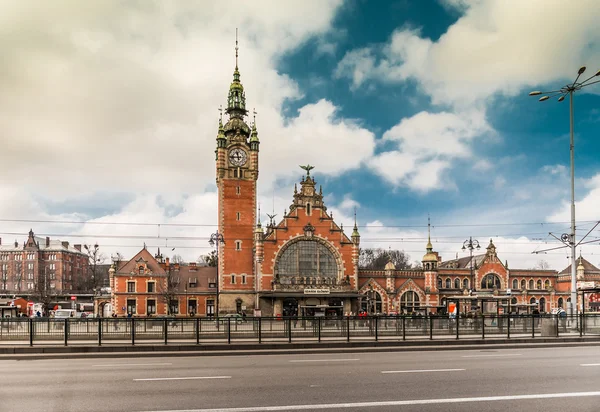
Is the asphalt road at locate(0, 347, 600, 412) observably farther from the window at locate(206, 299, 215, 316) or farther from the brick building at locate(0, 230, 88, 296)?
the brick building at locate(0, 230, 88, 296)

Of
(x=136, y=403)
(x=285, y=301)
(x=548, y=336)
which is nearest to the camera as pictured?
(x=136, y=403)

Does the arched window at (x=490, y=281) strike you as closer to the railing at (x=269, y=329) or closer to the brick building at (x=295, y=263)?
the brick building at (x=295, y=263)

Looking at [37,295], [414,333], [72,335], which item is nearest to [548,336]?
[414,333]

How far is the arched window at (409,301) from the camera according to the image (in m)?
67.2

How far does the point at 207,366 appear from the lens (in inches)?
651

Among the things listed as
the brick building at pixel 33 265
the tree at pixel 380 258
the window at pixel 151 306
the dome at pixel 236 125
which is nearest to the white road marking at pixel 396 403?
the window at pixel 151 306

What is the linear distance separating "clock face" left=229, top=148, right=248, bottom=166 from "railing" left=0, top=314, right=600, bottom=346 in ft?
141

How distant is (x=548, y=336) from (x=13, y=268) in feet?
452

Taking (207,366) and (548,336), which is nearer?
(207,366)

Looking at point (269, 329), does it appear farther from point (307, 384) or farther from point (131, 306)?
point (131, 306)

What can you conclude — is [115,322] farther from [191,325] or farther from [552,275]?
[552,275]

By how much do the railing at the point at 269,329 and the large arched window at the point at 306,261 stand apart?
36537 millimetres

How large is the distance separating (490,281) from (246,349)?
5703 cm

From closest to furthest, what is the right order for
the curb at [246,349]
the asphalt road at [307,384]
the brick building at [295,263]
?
1. the asphalt road at [307,384]
2. the curb at [246,349]
3. the brick building at [295,263]
